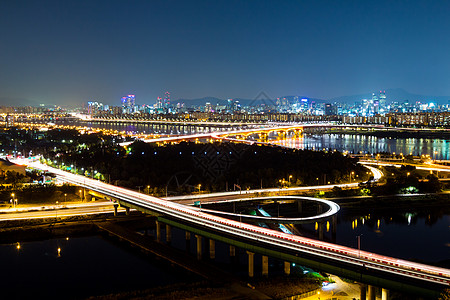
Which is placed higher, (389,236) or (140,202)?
(140,202)

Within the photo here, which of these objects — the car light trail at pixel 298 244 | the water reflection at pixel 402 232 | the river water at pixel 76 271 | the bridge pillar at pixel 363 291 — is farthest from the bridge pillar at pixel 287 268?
the water reflection at pixel 402 232

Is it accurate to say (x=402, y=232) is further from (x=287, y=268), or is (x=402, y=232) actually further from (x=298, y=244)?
(x=298, y=244)

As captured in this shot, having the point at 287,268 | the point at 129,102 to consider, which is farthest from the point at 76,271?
the point at 129,102

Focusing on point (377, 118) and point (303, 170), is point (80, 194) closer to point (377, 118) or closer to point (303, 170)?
point (303, 170)

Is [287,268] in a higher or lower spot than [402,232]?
higher

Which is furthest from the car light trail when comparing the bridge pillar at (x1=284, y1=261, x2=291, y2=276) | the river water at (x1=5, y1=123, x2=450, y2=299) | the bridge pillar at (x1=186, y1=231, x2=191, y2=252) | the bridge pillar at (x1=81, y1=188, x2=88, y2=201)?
the bridge pillar at (x1=81, y1=188, x2=88, y2=201)

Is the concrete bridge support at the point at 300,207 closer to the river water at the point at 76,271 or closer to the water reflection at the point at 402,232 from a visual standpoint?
the water reflection at the point at 402,232

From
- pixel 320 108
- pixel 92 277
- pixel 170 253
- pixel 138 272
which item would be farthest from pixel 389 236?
pixel 320 108

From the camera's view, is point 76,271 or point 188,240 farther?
point 188,240

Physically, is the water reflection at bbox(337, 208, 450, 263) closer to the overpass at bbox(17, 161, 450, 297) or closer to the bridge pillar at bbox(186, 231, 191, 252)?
the overpass at bbox(17, 161, 450, 297)
